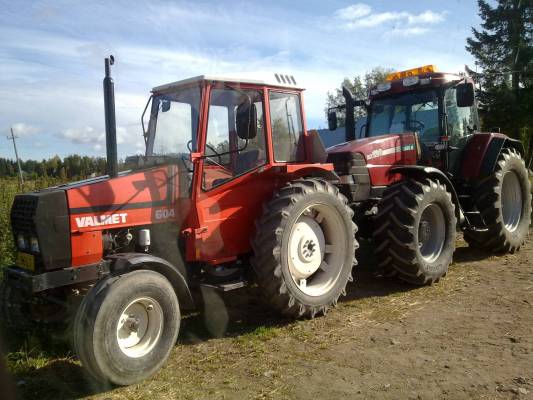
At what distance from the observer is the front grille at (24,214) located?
425 centimetres

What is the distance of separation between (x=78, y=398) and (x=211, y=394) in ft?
3.28

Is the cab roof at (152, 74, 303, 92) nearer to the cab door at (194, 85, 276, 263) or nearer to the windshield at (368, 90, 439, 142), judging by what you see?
the cab door at (194, 85, 276, 263)

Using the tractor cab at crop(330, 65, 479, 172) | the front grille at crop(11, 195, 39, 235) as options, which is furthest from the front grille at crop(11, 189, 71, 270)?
the tractor cab at crop(330, 65, 479, 172)

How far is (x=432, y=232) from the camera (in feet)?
22.8

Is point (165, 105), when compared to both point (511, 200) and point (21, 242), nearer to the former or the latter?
point (21, 242)

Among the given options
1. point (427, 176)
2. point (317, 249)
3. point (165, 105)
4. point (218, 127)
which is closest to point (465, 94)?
point (427, 176)

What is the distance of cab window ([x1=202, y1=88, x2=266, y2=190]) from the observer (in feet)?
16.5

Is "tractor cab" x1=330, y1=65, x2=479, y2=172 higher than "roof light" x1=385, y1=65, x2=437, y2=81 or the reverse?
the reverse

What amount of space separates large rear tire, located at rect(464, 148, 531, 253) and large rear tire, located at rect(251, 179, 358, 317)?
118 inches

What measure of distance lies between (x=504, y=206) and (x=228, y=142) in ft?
18.5

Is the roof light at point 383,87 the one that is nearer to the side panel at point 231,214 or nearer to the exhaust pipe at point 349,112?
the exhaust pipe at point 349,112

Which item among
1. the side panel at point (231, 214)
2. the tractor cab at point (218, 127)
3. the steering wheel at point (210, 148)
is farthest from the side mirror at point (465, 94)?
the steering wheel at point (210, 148)

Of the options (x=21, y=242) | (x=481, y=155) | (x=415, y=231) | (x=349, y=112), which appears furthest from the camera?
(x=349, y=112)

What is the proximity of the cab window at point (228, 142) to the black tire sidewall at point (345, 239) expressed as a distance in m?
0.65
